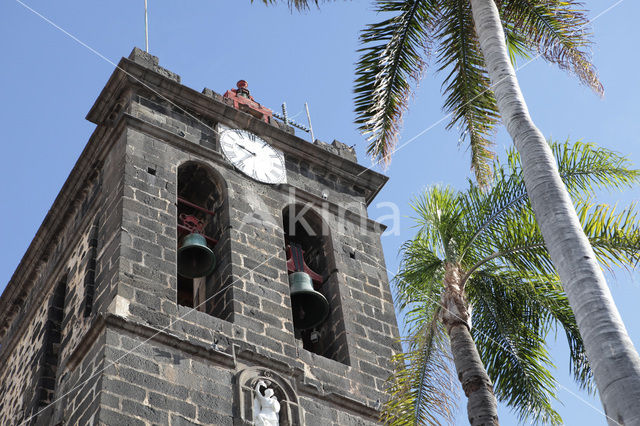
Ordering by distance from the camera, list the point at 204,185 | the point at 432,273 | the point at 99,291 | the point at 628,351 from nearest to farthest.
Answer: the point at 628,351 < the point at 432,273 < the point at 99,291 < the point at 204,185

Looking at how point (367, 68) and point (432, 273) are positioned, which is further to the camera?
point (367, 68)

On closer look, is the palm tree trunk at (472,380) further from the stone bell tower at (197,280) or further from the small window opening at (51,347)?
the small window opening at (51,347)

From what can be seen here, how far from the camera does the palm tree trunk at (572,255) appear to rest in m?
9.27

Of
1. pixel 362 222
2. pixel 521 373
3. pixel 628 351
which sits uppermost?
pixel 362 222

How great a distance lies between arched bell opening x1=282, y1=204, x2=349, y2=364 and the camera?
57.7 feet

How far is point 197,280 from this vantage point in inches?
709

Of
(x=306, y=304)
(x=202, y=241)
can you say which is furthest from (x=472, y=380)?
(x=202, y=241)

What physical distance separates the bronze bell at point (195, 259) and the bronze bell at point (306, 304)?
4.30 feet

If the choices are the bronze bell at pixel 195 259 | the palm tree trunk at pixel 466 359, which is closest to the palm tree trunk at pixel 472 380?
the palm tree trunk at pixel 466 359

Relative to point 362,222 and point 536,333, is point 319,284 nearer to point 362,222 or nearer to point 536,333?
point 362,222

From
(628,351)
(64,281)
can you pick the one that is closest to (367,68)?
Answer: (64,281)

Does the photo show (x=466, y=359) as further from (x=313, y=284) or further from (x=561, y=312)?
(x=313, y=284)

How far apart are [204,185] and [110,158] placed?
1.57 meters

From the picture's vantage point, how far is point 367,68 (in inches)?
643
